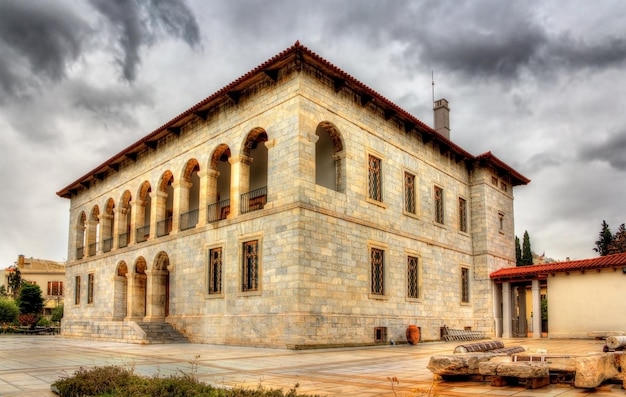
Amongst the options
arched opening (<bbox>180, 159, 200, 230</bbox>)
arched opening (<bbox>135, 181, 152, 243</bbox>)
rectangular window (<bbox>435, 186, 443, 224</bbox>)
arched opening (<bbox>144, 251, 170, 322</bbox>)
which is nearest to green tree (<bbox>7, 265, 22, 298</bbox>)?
arched opening (<bbox>135, 181, 152, 243</bbox>)

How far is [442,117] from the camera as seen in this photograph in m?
28.3

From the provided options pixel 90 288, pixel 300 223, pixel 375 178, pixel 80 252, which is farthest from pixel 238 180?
pixel 80 252

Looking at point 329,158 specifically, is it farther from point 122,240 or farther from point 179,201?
point 122,240

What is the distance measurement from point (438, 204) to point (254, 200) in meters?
8.73

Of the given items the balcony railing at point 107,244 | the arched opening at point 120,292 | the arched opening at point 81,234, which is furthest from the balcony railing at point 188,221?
the arched opening at point 81,234

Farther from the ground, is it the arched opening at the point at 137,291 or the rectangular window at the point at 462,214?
the rectangular window at the point at 462,214

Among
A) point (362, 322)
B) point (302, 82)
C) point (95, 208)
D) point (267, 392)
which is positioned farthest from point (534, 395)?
point (95, 208)

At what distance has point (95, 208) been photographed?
1177 inches

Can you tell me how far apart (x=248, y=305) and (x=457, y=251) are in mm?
11388

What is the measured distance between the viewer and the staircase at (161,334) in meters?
19.5

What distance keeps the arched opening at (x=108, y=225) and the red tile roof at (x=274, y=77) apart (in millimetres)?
1804

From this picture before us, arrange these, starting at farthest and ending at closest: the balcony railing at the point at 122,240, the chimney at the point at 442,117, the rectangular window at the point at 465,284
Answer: the chimney at the point at 442,117, the balcony railing at the point at 122,240, the rectangular window at the point at 465,284

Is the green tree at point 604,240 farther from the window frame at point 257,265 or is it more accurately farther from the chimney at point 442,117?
the window frame at point 257,265

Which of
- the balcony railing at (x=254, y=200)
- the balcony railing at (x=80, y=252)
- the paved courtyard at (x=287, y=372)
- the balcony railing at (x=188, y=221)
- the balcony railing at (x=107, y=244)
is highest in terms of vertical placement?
the balcony railing at (x=254, y=200)
